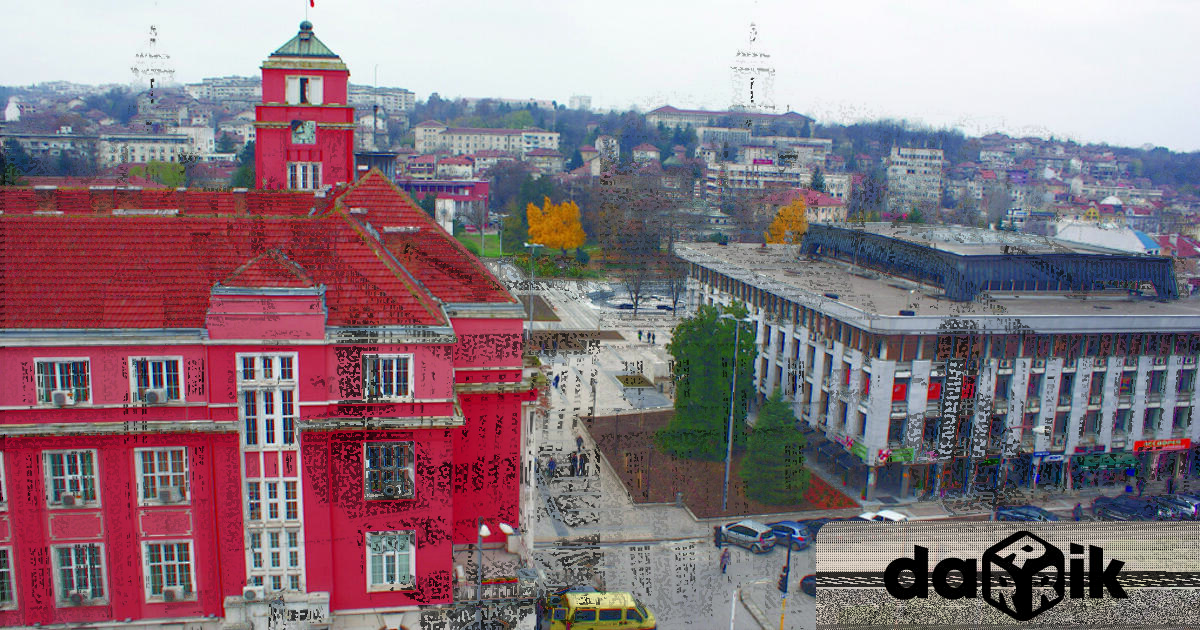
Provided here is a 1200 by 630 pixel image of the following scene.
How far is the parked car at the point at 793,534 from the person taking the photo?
13.0 metres

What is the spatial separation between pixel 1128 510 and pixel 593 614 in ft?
29.3

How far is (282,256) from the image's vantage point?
817cm

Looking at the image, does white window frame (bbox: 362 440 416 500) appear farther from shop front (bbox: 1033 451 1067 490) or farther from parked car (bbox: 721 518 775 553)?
shop front (bbox: 1033 451 1067 490)

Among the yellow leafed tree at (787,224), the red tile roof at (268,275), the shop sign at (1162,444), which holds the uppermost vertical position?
the red tile roof at (268,275)

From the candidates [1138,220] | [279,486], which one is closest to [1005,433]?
[279,486]

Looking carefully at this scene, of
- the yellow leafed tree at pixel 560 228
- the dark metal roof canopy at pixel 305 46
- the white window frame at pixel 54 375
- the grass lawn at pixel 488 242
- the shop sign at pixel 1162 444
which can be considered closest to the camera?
the white window frame at pixel 54 375

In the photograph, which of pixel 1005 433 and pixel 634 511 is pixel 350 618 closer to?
pixel 634 511

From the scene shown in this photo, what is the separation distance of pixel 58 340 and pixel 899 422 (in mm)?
11508

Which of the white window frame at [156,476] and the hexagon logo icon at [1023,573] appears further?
the white window frame at [156,476]

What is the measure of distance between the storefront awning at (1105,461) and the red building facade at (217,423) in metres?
11.4

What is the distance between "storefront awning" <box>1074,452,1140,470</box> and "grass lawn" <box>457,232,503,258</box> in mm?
19209

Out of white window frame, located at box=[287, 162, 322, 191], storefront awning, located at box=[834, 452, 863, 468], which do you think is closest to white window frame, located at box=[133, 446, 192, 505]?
white window frame, located at box=[287, 162, 322, 191]

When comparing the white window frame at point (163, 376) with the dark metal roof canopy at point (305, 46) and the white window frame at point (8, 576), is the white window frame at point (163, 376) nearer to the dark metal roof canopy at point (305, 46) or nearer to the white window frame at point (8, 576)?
the white window frame at point (8, 576)

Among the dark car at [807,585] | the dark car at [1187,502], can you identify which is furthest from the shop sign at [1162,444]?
the dark car at [807,585]
